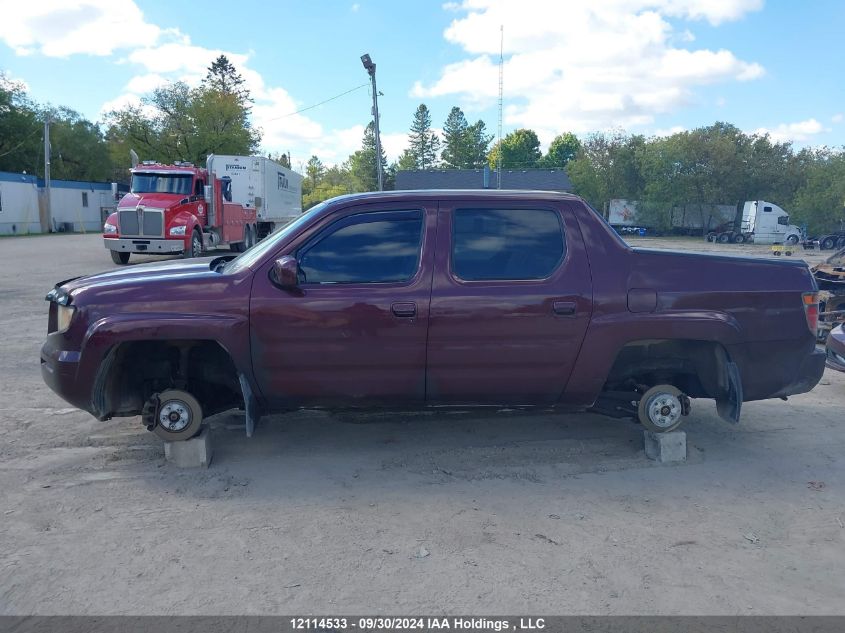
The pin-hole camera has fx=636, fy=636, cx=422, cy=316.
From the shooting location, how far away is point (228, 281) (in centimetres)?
416

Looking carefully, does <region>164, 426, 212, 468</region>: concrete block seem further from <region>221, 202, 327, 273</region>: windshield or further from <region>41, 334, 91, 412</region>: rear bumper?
<region>221, 202, 327, 273</region>: windshield

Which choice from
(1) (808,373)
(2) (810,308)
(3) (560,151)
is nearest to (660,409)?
(1) (808,373)

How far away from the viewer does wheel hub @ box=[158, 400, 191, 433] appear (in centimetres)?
433

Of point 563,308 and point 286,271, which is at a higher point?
point 286,271

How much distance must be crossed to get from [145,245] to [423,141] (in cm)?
8230

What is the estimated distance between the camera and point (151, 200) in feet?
60.5

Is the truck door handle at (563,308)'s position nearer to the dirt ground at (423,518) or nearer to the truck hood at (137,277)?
the dirt ground at (423,518)

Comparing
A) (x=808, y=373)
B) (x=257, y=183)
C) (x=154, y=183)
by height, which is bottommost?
(x=808, y=373)

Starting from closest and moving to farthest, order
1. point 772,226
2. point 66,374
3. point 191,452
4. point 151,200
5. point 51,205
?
point 66,374
point 191,452
point 151,200
point 51,205
point 772,226

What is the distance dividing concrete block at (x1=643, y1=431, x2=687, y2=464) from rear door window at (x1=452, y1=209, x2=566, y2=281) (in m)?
1.46

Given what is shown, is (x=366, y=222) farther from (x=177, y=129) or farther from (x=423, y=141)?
(x=423, y=141)
